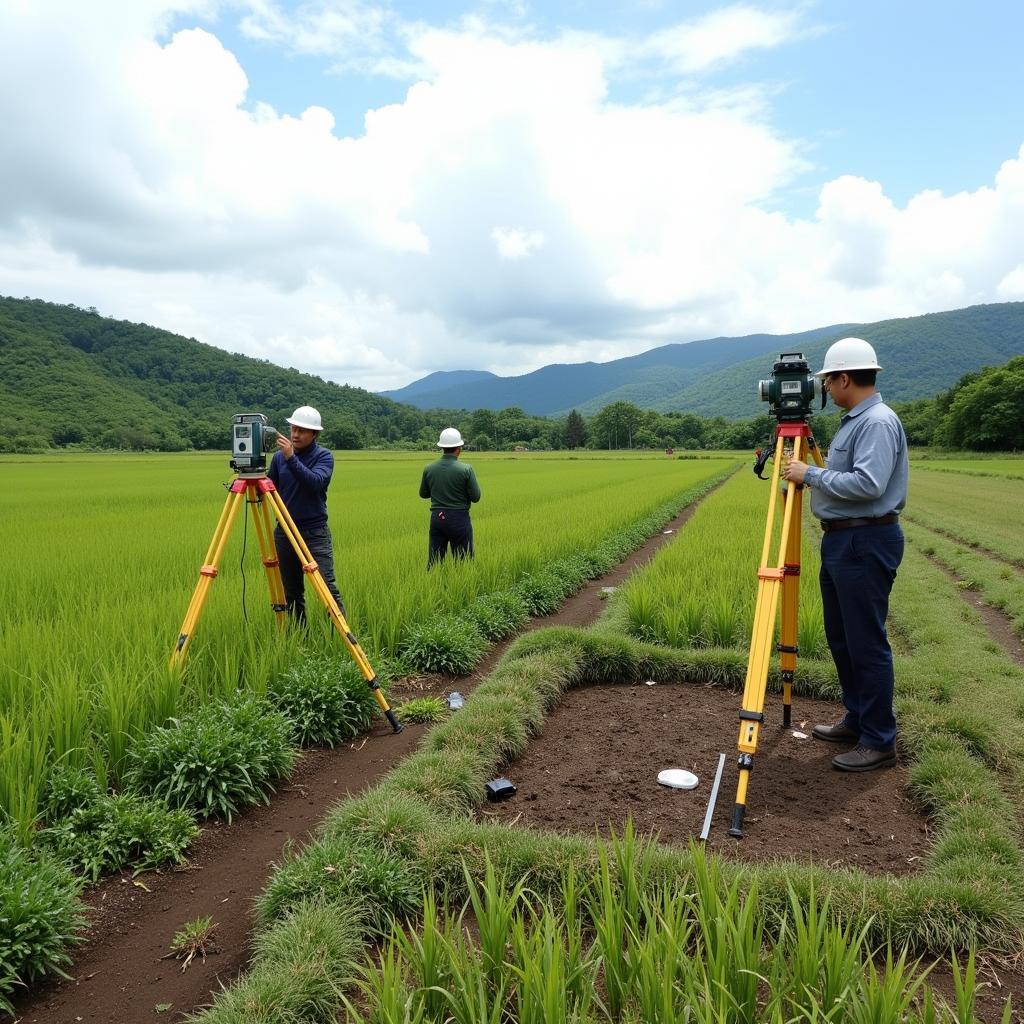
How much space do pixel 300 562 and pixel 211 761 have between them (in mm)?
2577

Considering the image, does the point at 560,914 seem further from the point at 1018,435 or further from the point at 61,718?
the point at 1018,435

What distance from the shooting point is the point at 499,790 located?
3859mm

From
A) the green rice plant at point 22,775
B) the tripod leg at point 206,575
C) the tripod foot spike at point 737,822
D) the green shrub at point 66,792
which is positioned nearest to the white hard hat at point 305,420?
the tripod leg at point 206,575

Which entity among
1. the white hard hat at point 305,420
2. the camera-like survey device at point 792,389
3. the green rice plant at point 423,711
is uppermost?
the camera-like survey device at point 792,389

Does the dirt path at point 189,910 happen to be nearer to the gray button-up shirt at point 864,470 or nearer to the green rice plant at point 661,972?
the green rice plant at point 661,972

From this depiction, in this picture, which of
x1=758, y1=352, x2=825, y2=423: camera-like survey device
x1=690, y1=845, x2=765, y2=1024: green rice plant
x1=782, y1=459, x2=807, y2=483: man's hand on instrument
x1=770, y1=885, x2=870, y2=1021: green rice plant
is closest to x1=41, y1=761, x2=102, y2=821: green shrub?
x1=690, y1=845, x2=765, y2=1024: green rice plant

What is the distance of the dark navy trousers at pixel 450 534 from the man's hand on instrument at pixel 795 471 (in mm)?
4891

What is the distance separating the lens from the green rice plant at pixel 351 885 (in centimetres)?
275

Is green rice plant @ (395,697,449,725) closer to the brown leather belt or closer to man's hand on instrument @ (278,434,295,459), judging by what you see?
man's hand on instrument @ (278,434,295,459)

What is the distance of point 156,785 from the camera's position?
3664 millimetres

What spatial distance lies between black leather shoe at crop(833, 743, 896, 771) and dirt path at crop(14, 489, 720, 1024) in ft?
9.00

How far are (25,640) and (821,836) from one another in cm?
528

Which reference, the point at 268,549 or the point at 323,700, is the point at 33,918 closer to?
the point at 323,700

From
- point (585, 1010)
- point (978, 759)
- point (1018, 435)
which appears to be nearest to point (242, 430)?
point (585, 1010)
